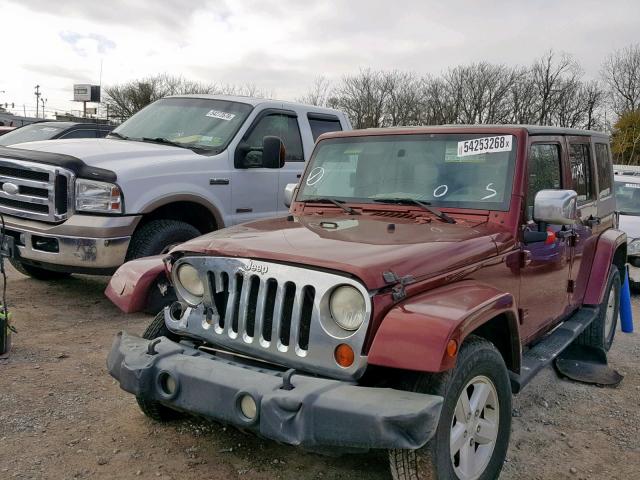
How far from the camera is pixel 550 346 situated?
388 centimetres

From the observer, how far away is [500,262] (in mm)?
3227

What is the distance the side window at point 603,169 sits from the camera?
505cm

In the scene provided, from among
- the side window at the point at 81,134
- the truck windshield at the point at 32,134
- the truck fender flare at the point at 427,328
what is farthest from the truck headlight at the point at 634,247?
the truck windshield at the point at 32,134

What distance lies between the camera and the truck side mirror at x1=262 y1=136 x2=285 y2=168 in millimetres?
5730

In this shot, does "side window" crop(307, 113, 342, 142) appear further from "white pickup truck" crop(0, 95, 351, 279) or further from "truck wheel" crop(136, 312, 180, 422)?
"truck wheel" crop(136, 312, 180, 422)

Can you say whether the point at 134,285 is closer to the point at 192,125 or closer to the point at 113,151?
the point at 113,151

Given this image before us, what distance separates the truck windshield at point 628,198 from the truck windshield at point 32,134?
10326 millimetres

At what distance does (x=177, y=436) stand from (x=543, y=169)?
9.07 ft

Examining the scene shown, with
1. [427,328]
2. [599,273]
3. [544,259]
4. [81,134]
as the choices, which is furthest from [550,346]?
[81,134]

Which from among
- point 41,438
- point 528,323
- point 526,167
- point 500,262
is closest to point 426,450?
point 500,262

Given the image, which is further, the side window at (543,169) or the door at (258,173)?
the door at (258,173)

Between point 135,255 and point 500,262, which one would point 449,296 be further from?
point 135,255

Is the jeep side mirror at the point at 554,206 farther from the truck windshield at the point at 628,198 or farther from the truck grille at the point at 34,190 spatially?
the truck windshield at the point at 628,198

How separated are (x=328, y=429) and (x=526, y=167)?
207 cm
